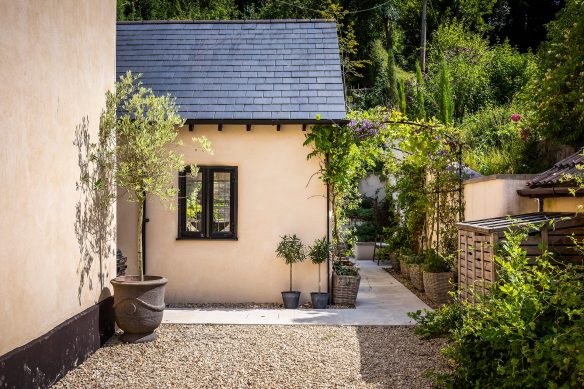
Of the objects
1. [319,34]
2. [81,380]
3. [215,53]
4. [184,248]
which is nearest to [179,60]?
[215,53]

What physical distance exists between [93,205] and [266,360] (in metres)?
2.81

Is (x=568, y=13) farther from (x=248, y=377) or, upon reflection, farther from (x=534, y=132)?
(x=248, y=377)

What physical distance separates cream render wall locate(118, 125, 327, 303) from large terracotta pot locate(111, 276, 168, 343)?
111 inches

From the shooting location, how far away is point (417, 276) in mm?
11766

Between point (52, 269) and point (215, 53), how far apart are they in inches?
279

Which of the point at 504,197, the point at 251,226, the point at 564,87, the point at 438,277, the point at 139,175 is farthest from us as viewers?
the point at 564,87

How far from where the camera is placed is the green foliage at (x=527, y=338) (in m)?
4.12

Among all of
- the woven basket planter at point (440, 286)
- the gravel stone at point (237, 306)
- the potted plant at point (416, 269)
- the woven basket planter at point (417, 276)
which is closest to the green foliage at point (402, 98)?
the potted plant at point (416, 269)

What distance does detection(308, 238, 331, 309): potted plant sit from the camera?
32.3ft

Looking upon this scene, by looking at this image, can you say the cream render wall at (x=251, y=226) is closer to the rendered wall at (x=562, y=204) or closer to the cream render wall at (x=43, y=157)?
the cream render wall at (x=43, y=157)

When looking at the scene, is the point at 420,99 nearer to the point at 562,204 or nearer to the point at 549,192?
the point at 562,204

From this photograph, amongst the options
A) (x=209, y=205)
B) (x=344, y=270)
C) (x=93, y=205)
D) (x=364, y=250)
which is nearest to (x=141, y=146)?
(x=93, y=205)

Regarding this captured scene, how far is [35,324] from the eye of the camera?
5.41m

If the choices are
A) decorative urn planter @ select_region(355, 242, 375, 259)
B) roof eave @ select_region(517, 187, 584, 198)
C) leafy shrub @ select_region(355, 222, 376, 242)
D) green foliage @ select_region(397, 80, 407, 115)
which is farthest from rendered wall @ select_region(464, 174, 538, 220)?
green foliage @ select_region(397, 80, 407, 115)
